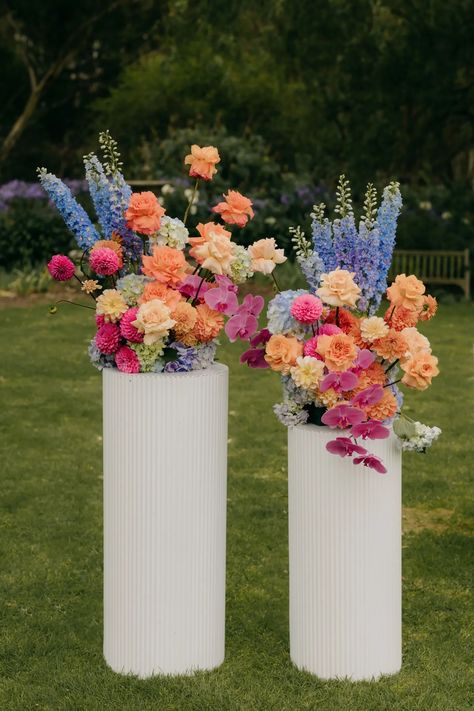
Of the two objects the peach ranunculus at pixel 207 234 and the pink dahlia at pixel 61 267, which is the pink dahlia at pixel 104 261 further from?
the peach ranunculus at pixel 207 234

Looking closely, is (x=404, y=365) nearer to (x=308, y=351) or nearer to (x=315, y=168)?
(x=308, y=351)

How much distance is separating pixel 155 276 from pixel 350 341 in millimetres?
664

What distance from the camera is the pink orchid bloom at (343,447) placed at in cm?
357

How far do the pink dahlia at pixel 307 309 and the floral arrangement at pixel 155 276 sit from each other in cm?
17

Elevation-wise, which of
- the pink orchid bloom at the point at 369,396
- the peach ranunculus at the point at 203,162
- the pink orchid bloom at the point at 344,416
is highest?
the peach ranunculus at the point at 203,162

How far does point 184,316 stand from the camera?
373 cm

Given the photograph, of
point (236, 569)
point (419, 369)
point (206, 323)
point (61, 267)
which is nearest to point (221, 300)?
point (206, 323)

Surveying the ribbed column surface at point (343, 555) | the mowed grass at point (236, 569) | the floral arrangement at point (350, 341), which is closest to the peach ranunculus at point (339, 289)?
the floral arrangement at point (350, 341)

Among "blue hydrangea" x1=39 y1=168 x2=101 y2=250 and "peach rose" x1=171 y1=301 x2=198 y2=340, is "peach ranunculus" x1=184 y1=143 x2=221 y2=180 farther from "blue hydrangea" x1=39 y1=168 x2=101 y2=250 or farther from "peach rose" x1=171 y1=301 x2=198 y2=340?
"peach rose" x1=171 y1=301 x2=198 y2=340

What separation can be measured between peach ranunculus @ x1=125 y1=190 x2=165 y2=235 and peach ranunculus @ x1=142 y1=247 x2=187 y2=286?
8 centimetres

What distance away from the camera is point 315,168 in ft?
56.9

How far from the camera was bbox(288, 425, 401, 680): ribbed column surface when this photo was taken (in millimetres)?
3727

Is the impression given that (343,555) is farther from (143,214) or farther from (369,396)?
(143,214)

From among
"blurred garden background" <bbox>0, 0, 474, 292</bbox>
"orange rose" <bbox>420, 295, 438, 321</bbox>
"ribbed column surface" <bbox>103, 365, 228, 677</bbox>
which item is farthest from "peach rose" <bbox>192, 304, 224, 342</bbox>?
"blurred garden background" <bbox>0, 0, 474, 292</bbox>
